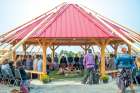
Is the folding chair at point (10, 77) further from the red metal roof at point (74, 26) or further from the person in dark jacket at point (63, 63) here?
the person in dark jacket at point (63, 63)

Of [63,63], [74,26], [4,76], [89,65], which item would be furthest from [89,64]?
[63,63]

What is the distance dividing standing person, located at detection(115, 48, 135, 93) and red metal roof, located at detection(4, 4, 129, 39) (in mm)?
7053

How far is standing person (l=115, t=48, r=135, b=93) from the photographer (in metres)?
12.9

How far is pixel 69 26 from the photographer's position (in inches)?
873

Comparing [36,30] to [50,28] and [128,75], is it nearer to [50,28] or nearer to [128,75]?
[50,28]

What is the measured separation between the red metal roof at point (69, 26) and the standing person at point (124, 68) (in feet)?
23.1

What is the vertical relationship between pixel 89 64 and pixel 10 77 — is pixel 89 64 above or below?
above

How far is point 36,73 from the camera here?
20953mm

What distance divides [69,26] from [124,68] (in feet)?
31.2

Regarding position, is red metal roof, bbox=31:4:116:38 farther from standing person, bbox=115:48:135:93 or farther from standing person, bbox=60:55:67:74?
standing person, bbox=115:48:135:93

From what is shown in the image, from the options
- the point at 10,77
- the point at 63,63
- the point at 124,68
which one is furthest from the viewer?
the point at 63,63

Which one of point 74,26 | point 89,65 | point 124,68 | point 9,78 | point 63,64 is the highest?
point 74,26

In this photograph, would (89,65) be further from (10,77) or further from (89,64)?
(10,77)

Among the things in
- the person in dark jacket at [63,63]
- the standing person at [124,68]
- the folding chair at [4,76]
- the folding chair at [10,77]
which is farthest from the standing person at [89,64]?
the person in dark jacket at [63,63]
